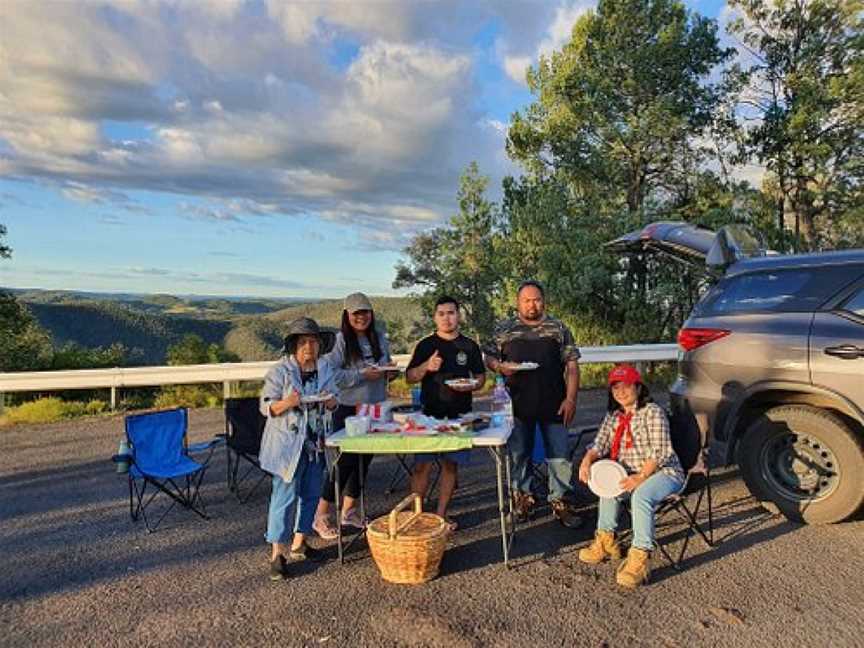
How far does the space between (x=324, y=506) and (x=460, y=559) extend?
Answer: 44.1 inches

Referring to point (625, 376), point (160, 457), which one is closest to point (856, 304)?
point (625, 376)

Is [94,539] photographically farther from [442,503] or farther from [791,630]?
[791,630]

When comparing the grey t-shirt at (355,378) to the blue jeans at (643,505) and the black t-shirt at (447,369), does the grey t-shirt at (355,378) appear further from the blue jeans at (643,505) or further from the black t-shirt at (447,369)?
the blue jeans at (643,505)

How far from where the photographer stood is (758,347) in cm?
476

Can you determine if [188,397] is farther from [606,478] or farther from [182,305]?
[182,305]

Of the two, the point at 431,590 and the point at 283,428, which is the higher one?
the point at 283,428

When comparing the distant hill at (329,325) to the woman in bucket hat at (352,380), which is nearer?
the woman in bucket hat at (352,380)

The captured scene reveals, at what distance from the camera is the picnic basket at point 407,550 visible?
366cm

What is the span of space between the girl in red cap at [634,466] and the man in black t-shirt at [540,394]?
1.63 feet

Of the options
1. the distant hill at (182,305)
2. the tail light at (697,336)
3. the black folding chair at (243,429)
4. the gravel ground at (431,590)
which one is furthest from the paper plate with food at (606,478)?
the distant hill at (182,305)

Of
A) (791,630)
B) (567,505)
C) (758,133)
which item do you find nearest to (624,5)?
(758,133)

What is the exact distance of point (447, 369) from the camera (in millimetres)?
4641

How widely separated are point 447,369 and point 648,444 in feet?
4.81

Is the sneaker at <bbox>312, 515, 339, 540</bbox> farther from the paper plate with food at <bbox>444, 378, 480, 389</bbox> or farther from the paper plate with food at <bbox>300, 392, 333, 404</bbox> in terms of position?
the paper plate with food at <bbox>444, 378, 480, 389</bbox>
